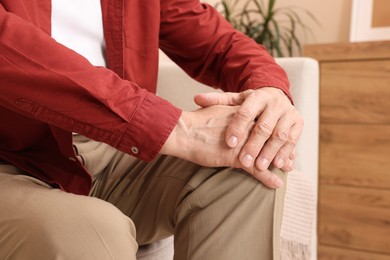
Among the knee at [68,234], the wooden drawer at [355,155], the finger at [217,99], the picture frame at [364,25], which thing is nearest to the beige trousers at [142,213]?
the knee at [68,234]

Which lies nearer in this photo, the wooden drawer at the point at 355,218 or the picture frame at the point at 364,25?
the wooden drawer at the point at 355,218

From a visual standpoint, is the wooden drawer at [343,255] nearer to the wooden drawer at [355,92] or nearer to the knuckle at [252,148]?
the wooden drawer at [355,92]

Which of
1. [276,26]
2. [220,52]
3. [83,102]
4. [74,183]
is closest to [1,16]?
[83,102]

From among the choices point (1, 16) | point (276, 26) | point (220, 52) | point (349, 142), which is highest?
point (1, 16)

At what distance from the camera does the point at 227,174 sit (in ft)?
2.40

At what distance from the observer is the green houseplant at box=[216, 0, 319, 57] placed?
2350 millimetres

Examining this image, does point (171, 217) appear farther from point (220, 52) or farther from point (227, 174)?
point (220, 52)

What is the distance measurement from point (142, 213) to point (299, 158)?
53 cm

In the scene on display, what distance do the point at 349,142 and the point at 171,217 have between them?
48.2 inches

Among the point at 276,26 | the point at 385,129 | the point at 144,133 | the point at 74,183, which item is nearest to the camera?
the point at 144,133

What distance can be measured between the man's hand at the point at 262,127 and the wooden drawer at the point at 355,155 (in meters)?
1.09

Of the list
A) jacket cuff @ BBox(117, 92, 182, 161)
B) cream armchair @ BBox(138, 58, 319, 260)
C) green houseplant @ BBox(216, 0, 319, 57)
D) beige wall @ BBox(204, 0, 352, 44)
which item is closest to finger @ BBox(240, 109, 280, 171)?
jacket cuff @ BBox(117, 92, 182, 161)

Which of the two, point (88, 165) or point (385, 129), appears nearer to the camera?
point (88, 165)

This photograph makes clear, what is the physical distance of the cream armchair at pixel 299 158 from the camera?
1.08m
